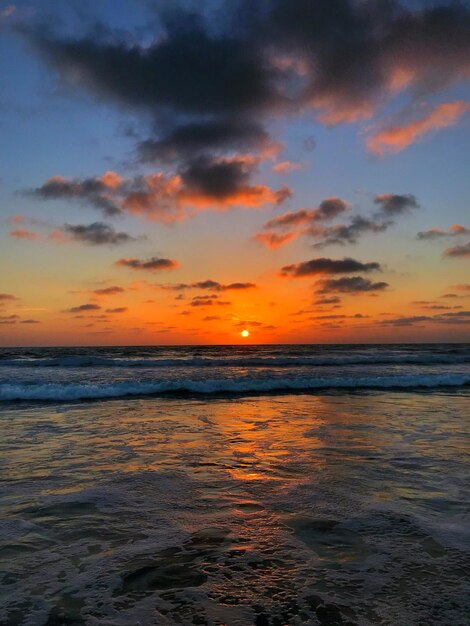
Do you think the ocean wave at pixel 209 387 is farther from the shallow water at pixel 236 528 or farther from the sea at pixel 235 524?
the shallow water at pixel 236 528

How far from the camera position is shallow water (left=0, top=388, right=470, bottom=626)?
3.16 meters

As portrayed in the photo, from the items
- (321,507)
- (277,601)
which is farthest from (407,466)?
(277,601)

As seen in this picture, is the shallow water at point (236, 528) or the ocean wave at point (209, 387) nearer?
the shallow water at point (236, 528)

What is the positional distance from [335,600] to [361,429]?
7.51m

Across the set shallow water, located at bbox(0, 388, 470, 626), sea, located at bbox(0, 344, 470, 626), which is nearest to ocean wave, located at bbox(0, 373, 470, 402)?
sea, located at bbox(0, 344, 470, 626)

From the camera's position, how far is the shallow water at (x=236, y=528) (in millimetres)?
3156

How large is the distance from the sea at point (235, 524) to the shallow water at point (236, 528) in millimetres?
17

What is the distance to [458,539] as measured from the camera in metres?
4.23

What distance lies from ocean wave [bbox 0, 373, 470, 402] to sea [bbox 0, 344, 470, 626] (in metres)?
7.11

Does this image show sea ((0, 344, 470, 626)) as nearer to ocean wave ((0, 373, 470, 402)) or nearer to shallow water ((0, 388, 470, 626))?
shallow water ((0, 388, 470, 626))

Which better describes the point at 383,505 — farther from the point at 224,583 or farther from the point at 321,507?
the point at 224,583

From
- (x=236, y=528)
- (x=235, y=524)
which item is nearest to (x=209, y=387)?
(x=235, y=524)

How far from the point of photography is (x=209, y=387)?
20.1 meters

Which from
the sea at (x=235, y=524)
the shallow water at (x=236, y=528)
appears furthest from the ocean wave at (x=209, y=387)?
the shallow water at (x=236, y=528)
